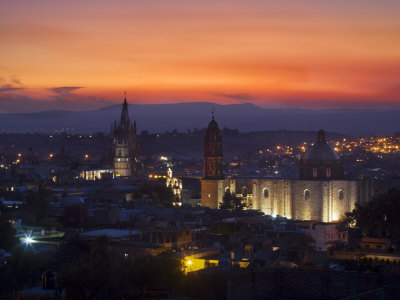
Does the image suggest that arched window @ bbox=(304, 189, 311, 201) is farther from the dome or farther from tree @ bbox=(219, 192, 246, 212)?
tree @ bbox=(219, 192, 246, 212)

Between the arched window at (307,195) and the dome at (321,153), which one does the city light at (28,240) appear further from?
the dome at (321,153)

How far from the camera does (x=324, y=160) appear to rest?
228 ft

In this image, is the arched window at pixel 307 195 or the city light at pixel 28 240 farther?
the arched window at pixel 307 195

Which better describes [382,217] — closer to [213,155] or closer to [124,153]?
[213,155]

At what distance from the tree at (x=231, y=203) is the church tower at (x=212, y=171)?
40.8 inches

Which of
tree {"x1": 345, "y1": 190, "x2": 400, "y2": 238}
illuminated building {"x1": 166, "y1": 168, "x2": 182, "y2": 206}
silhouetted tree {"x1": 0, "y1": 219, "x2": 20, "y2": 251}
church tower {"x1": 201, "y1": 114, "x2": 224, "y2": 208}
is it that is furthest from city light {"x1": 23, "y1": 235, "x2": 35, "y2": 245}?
illuminated building {"x1": 166, "y1": 168, "x2": 182, "y2": 206}

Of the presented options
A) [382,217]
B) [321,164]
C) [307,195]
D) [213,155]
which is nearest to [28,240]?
[382,217]

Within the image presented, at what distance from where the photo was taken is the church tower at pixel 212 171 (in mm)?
72562

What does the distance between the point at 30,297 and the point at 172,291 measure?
4.44m

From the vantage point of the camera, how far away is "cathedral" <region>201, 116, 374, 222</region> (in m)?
68.5

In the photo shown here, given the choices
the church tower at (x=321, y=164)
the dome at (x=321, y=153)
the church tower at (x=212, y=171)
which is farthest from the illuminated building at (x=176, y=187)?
the dome at (x=321, y=153)

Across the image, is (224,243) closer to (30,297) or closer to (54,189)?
(30,297)

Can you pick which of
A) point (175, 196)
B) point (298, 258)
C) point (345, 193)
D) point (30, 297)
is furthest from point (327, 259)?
point (175, 196)

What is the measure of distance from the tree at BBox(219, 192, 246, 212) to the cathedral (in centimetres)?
135
